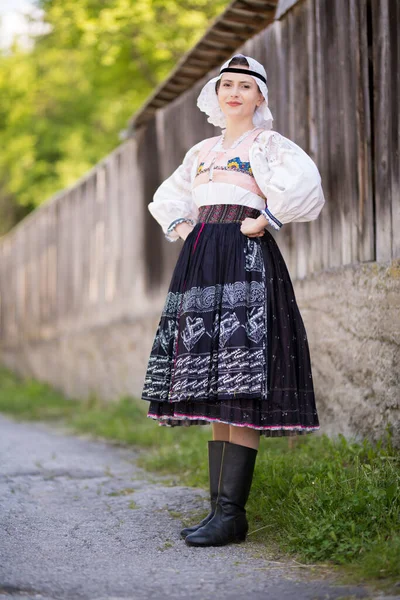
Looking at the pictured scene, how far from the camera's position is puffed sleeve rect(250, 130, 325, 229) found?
313cm

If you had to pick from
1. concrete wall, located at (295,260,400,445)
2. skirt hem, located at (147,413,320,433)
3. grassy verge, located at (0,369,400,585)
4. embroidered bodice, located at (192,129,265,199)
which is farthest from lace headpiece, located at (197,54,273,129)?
grassy verge, located at (0,369,400,585)

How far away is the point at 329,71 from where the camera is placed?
14.9ft

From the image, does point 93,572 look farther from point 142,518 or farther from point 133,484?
point 133,484

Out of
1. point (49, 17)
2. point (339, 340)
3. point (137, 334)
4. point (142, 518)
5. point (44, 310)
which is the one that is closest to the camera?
point (142, 518)

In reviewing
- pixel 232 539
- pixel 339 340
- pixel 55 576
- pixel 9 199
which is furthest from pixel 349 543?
pixel 9 199

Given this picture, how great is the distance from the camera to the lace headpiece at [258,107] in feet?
11.1

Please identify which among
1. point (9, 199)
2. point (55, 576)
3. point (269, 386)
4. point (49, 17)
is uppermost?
point (49, 17)

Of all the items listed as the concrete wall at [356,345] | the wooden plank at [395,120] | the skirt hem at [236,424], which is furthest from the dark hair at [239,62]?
the skirt hem at [236,424]

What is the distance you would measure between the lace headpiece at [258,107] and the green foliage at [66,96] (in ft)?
30.6

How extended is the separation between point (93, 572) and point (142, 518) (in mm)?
820

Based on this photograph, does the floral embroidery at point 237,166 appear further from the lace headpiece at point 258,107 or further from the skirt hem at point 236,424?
the skirt hem at point 236,424

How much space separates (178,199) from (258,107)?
539mm

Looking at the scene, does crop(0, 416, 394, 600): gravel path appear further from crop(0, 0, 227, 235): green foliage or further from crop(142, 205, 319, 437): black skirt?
crop(0, 0, 227, 235): green foliage

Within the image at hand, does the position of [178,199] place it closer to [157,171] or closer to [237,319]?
[237,319]
